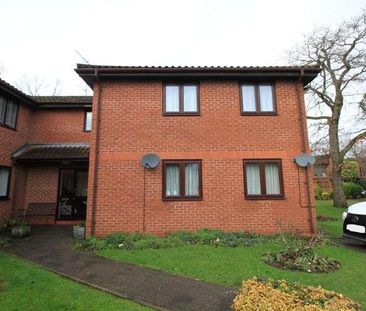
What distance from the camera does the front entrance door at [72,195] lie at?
1215cm

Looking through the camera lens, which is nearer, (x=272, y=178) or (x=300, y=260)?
(x=300, y=260)

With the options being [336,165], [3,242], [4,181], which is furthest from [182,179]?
[336,165]

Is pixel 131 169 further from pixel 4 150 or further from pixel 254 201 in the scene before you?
pixel 4 150

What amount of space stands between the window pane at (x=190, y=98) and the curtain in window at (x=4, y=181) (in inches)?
324

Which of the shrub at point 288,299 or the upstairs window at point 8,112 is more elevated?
the upstairs window at point 8,112

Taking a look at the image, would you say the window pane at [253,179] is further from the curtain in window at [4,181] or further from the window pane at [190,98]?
the curtain in window at [4,181]

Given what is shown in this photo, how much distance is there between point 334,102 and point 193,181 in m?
14.4

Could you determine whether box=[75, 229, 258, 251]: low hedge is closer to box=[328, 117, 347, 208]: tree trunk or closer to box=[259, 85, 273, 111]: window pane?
box=[259, 85, 273, 111]: window pane

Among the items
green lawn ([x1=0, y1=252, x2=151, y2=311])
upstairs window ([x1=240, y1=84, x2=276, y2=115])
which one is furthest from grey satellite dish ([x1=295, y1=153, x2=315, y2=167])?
green lawn ([x1=0, y1=252, x2=151, y2=311])

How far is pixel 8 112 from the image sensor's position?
11430mm

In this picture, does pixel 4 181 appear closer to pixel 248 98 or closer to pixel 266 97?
pixel 248 98

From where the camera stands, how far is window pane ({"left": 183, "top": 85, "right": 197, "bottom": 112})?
31.5 feet

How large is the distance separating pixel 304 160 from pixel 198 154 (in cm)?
369

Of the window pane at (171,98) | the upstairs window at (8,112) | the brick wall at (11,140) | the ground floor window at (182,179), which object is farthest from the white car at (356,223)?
the upstairs window at (8,112)
